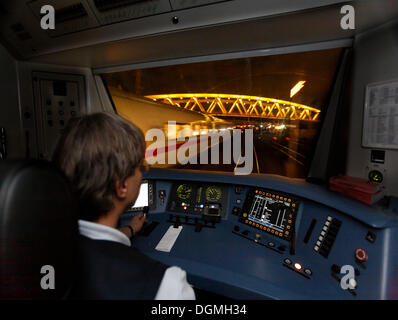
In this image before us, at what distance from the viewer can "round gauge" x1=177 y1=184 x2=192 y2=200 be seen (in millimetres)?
2043

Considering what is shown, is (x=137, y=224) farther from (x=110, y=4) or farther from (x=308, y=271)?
(x=110, y=4)

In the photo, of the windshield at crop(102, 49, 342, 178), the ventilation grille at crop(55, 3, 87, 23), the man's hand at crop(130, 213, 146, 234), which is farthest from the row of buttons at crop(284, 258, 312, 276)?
the ventilation grille at crop(55, 3, 87, 23)

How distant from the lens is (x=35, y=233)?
17.0 inches

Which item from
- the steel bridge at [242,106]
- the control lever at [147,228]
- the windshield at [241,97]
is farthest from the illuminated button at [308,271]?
the steel bridge at [242,106]

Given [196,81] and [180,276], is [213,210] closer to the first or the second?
[180,276]

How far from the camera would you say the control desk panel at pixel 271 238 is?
3.26 feet

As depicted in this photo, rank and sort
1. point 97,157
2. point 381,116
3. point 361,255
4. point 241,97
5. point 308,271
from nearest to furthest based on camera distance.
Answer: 1. point 97,157
2. point 361,255
3. point 308,271
4. point 381,116
5. point 241,97

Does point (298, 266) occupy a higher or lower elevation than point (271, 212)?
lower

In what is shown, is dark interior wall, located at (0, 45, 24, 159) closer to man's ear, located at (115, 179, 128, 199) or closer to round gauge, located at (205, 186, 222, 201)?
round gauge, located at (205, 186, 222, 201)

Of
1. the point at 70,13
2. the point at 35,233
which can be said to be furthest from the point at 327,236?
the point at 70,13

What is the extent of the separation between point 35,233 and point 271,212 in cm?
154

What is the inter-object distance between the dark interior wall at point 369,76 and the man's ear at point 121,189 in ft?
5.30

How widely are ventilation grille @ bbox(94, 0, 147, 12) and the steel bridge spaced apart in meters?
1.73
